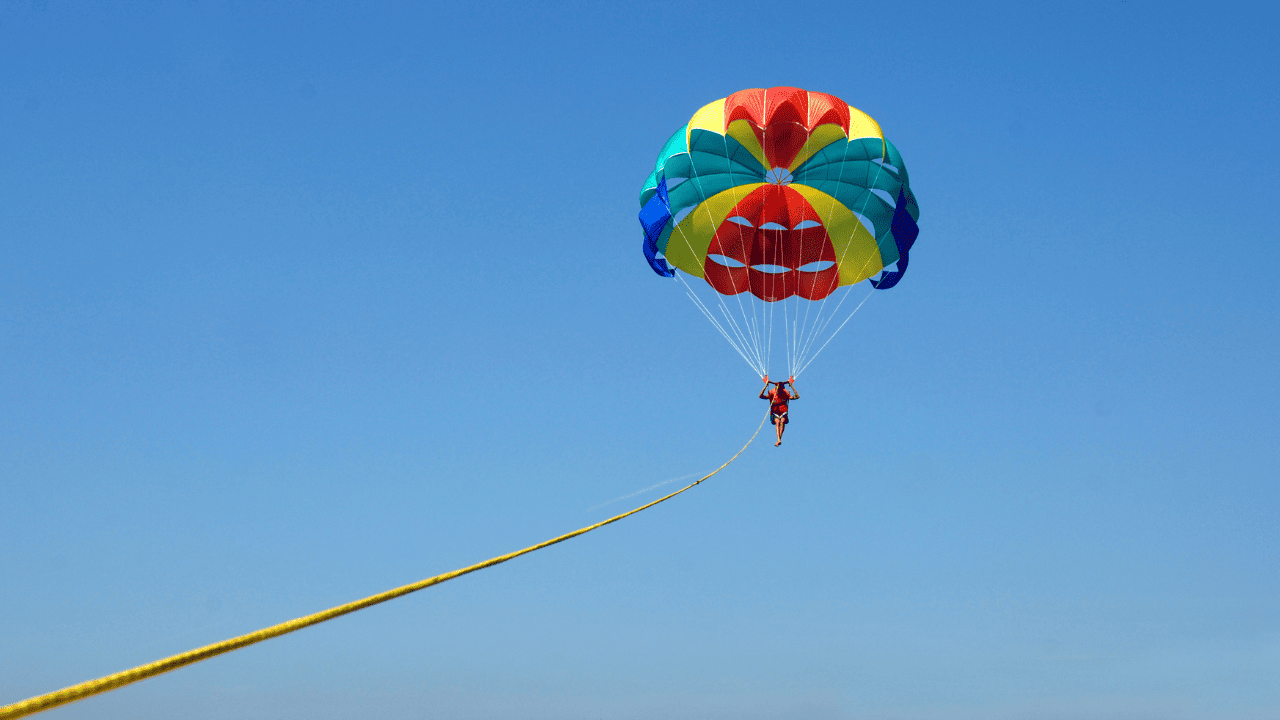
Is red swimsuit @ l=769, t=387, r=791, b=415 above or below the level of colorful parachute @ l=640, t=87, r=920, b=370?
below

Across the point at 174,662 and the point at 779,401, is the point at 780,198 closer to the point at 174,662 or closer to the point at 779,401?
the point at 779,401

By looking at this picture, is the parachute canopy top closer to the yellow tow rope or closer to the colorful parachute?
the colorful parachute

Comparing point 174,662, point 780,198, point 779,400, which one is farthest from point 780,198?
point 174,662

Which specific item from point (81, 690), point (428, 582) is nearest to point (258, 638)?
point (81, 690)

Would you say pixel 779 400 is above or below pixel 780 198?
below

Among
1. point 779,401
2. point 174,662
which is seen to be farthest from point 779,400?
point 174,662

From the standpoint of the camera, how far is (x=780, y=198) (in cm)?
2014

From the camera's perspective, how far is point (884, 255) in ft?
65.9

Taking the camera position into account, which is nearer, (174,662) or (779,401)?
(174,662)

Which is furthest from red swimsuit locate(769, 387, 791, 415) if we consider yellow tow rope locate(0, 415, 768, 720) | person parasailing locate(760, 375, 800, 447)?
yellow tow rope locate(0, 415, 768, 720)

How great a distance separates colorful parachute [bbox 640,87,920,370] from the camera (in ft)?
61.9

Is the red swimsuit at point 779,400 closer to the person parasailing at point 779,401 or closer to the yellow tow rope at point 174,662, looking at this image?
the person parasailing at point 779,401

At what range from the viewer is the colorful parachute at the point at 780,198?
61.9 ft

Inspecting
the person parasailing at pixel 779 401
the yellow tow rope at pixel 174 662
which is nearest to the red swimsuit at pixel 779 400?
the person parasailing at pixel 779 401
